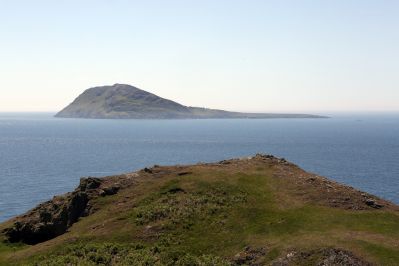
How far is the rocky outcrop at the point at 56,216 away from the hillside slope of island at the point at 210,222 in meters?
0.14

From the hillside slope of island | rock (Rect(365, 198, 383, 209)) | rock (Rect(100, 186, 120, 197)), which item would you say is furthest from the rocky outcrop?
rock (Rect(365, 198, 383, 209))

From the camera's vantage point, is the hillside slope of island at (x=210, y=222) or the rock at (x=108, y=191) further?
the rock at (x=108, y=191)

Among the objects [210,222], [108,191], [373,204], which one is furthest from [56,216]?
[373,204]

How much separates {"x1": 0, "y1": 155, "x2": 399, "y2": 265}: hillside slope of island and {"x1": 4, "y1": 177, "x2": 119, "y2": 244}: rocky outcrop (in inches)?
5.7

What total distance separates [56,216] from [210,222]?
24552mm

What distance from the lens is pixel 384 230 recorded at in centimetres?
4809

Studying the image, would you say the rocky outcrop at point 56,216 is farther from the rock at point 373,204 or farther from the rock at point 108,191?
the rock at point 373,204

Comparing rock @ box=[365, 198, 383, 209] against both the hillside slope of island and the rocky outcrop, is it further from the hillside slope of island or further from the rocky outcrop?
the rocky outcrop

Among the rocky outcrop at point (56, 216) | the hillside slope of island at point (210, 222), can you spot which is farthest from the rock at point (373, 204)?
the rocky outcrop at point (56, 216)

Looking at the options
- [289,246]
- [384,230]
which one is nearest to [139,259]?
[289,246]

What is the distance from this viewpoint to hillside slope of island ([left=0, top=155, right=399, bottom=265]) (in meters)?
46.1

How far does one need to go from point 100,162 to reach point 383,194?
398 ft

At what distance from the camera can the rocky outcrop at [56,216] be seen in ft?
208

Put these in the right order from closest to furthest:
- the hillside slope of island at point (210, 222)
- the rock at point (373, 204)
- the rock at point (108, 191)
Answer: the hillside slope of island at point (210, 222), the rock at point (373, 204), the rock at point (108, 191)
